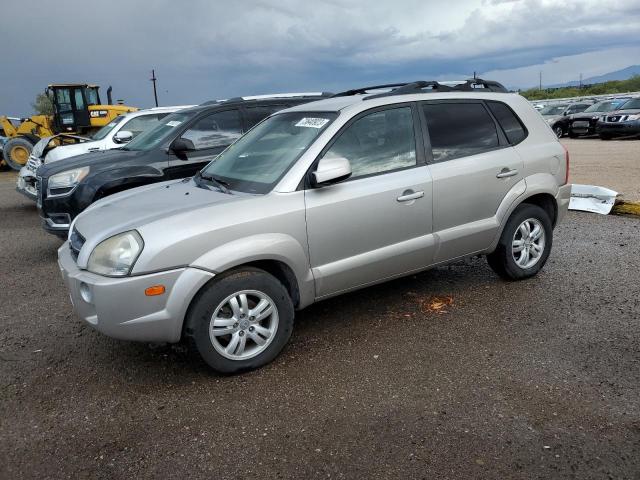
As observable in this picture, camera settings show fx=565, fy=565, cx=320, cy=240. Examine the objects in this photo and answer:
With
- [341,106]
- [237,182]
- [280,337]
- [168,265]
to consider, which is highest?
[341,106]

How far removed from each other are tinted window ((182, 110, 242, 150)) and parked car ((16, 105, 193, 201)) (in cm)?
271

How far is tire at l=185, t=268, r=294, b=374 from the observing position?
3498 mm

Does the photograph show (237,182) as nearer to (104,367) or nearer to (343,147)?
(343,147)

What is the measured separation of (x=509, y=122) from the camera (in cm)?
511

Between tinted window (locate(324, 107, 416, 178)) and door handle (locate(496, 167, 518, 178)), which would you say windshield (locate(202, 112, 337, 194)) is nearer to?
tinted window (locate(324, 107, 416, 178))

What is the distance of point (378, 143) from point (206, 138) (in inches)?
134

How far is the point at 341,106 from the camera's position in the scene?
4359 mm

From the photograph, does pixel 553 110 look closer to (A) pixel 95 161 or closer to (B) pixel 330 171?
(A) pixel 95 161

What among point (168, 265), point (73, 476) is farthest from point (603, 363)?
point (73, 476)

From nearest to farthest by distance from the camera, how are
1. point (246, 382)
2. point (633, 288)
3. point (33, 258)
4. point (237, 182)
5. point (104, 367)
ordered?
point (246, 382) → point (104, 367) → point (237, 182) → point (633, 288) → point (33, 258)

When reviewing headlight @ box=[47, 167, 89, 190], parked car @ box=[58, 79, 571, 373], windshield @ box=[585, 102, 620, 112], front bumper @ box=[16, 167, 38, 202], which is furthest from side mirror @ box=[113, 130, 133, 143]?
windshield @ box=[585, 102, 620, 112]

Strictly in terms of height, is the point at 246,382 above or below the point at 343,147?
below

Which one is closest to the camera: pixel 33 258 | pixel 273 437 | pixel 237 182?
pixel 273 437

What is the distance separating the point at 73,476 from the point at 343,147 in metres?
2.69
